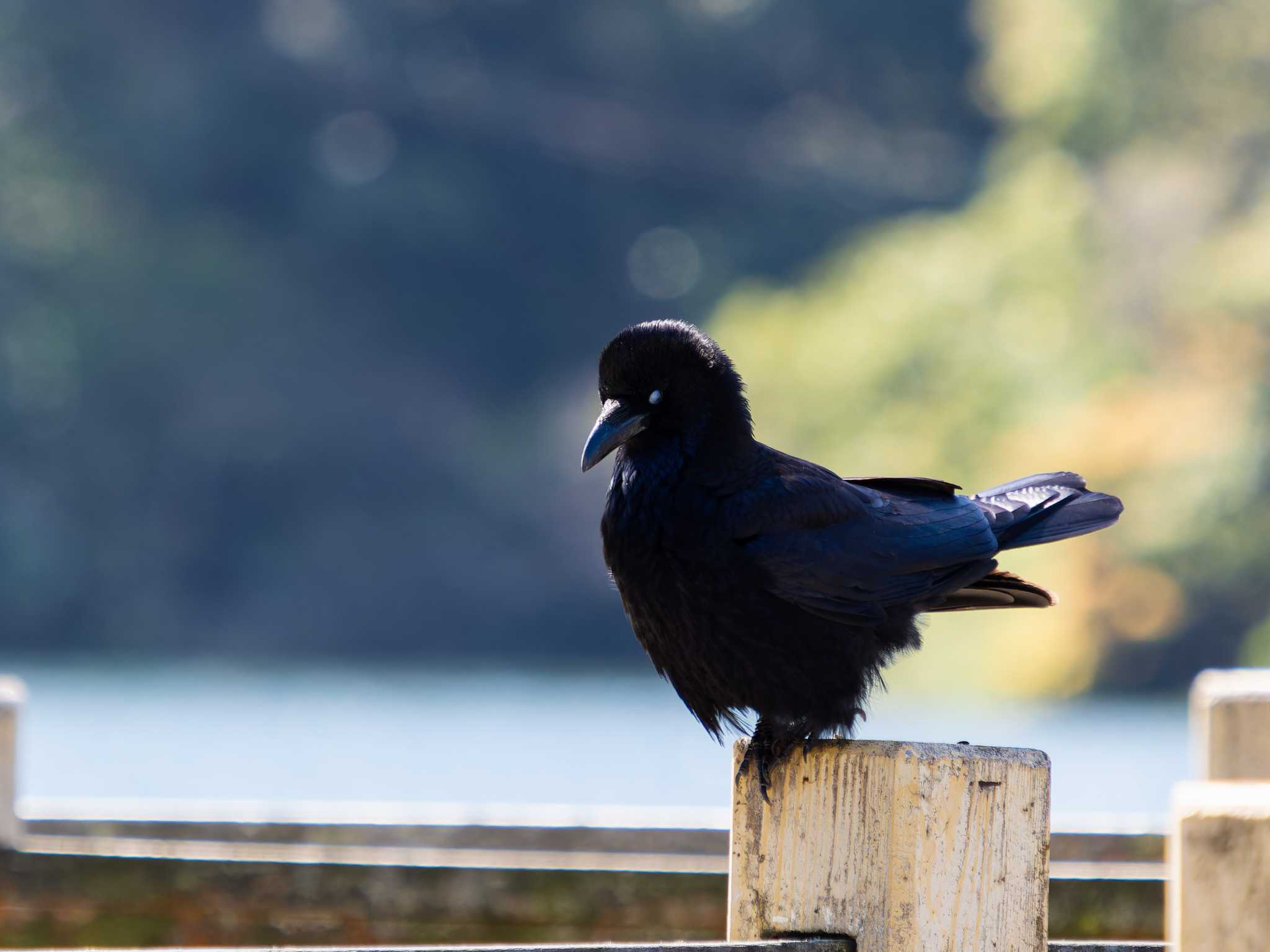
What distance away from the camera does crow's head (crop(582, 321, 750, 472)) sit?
138 inches

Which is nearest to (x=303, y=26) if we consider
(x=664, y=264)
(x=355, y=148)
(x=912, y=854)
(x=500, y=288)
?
(x=355, y=148)

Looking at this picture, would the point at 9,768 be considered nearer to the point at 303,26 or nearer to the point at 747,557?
the point at 747,557

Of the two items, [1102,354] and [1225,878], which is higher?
[1102,354]

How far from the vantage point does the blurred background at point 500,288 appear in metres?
23.9

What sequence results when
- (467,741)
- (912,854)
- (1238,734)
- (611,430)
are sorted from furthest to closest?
(467,741), (1238,734), (611,430), (912,854)

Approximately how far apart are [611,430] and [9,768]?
2.06m

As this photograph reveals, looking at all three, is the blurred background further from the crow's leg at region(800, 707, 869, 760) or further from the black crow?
the crow's leg at region(800, 707, 869, 760)

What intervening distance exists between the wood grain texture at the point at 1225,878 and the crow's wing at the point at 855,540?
5.57ft

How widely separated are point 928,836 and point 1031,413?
2112 centimetres

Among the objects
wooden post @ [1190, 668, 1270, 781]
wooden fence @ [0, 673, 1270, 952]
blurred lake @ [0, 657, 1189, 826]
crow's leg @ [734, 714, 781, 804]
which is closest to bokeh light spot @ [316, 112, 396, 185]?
blurred lake @ [0, 657, 1189, 826]

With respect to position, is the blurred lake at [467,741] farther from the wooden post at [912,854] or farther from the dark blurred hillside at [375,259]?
the dark blurred hillside at [375,259]

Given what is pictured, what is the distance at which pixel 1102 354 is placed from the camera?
2291 cm

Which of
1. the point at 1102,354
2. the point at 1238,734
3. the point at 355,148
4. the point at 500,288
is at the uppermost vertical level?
the point at 355,148

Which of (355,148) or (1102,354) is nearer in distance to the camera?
(1102,354)
